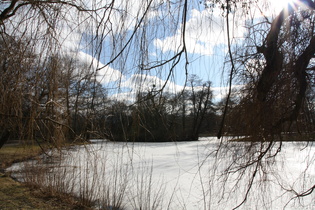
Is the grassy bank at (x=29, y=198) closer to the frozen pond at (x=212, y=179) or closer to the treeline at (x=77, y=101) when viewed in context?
the frozen pond at (x=212, y=179)

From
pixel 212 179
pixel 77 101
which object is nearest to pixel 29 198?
pixel 77 101

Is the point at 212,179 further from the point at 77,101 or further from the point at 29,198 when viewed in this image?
the point at 29,198

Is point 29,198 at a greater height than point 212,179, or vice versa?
point 212,179

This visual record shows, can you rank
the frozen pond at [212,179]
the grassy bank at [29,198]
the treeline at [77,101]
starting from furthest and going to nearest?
the grassy bank at [29,198] < the frozen pond at [212,179] < the treeline at [77,101]

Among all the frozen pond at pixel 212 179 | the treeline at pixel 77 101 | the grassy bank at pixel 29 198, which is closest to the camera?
the treeline at pixel 77 101

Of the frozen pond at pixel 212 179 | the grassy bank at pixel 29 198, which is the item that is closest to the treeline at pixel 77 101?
the frozen pond at pixel 212 179

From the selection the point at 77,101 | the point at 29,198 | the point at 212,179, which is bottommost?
the point at 29,198

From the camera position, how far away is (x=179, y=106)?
120cm

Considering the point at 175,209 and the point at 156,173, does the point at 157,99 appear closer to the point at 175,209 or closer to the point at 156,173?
the point at 175,209

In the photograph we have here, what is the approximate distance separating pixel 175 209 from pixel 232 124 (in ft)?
5.81

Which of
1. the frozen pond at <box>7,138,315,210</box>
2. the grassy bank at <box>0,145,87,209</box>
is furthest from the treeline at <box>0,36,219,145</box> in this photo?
the grassy bank at <box>0,145,87,209</box>

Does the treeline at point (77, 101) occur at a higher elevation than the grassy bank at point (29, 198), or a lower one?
higher

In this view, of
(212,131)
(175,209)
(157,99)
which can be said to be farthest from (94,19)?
(175,209)

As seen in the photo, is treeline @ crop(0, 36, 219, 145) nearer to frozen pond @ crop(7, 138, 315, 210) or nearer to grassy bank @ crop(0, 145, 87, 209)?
frozen pond @ crop(7, 138, 315, 210)
